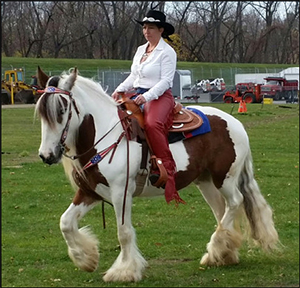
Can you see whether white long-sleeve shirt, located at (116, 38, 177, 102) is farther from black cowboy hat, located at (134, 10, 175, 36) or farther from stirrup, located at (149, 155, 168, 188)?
stirrup, located at (149, 155, 168, 188)

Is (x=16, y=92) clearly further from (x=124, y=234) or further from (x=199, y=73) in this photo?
(x=124, y=234)

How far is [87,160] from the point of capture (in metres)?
6.45

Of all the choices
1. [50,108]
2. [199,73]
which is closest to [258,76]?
[199,73]

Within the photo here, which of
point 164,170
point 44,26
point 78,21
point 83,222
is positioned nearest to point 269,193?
point 83,222

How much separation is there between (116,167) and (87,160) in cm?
31

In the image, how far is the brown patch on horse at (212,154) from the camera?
6.99 metres

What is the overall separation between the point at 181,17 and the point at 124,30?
5.04m

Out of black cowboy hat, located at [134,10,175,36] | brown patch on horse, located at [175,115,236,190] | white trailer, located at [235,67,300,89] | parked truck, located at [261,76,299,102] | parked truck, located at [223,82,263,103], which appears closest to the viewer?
black cowboy hat, located at [134,10,175,36]

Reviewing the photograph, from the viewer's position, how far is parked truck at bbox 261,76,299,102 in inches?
1957

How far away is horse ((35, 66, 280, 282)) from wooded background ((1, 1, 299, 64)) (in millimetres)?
30956

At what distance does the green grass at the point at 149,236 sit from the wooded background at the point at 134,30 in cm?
2609

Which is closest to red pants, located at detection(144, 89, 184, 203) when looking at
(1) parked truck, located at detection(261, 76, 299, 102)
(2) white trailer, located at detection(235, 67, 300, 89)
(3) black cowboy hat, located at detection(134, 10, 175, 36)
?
(3) black cowboy hat, located at detection(134, 10, 175, 36)

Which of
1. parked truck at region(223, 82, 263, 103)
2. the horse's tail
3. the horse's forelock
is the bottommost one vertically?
parked truck at region(223, 82, 263, 103)

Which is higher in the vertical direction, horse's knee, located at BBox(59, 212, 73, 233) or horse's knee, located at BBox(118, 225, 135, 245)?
horse's knee, located at BBox(59, 212, 73, 233)
